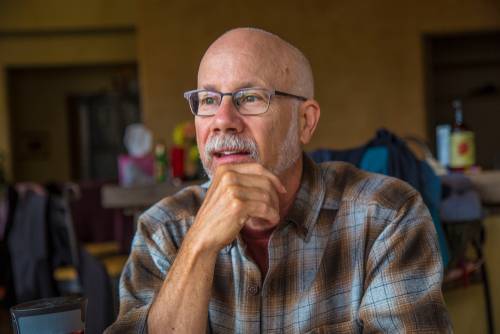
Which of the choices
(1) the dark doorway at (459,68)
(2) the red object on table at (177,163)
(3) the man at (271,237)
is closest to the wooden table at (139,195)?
(2) the red object on table at (177,163)

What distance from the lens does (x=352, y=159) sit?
1.64 m

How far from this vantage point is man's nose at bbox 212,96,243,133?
3.45ft

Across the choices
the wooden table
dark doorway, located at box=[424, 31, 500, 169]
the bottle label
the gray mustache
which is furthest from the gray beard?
dark doorway, located at box=[424, 31, 500, 169]

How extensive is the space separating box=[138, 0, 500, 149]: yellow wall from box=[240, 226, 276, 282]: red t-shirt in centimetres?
415

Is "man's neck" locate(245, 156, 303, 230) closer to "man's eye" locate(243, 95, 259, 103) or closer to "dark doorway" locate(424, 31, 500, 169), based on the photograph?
"man's eye" locate(243, 95, 259, 103)

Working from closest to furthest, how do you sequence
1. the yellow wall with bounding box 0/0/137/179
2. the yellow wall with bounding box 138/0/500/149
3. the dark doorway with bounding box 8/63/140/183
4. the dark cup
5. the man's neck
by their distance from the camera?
the dark cup < the man's neck < the yellow wall with bounding box 138/0/500/149 < the yellow wall with bounding box 0/0/137/179 < the dark doorway with bounding box 8/63/140/183

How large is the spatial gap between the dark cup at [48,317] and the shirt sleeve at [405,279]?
1.78ft

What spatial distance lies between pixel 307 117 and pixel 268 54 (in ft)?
0.65

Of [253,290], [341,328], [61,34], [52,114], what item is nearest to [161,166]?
[253,290]

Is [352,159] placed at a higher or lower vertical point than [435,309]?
higher

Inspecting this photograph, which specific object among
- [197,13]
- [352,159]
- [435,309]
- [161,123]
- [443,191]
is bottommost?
[435,309]

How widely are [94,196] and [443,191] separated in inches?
87.5

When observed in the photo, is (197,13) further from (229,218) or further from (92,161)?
(229,218)

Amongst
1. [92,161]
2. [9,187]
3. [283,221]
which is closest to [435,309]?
[283,221]
